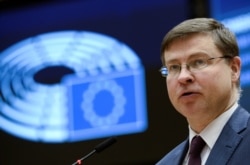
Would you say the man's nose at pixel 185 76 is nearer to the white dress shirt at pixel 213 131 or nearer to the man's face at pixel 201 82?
the man's face at pixel 201 82

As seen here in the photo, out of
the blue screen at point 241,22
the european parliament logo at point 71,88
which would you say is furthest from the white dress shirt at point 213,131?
the european parliament logo at point 71,88

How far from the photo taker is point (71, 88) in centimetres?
517

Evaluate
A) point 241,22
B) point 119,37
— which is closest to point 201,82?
point 241,22

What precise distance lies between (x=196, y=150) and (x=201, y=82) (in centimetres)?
28

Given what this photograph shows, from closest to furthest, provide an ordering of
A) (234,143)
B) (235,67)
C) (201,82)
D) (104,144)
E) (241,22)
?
(234,143) → (201,82) → (235,67) → (104,144) → (241,22)

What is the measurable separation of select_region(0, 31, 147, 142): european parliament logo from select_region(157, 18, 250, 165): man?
2406 millimetres

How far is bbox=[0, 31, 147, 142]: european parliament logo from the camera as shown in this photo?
16.3ft

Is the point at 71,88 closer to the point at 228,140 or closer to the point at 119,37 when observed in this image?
the point at 119,37

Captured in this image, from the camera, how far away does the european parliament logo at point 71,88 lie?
4.97 m

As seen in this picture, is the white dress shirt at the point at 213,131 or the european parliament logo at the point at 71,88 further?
the european parliament logo at the point at 71,88

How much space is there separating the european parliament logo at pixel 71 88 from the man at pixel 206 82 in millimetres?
2406

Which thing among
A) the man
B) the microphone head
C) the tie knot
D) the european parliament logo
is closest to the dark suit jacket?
the man

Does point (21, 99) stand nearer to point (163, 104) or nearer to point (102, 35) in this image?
point (102, 35)

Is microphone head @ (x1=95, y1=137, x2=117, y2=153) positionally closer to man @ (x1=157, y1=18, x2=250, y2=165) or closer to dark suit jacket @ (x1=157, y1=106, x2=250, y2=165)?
man @ (x1=157, y1=18, x2=250, y2=165)
